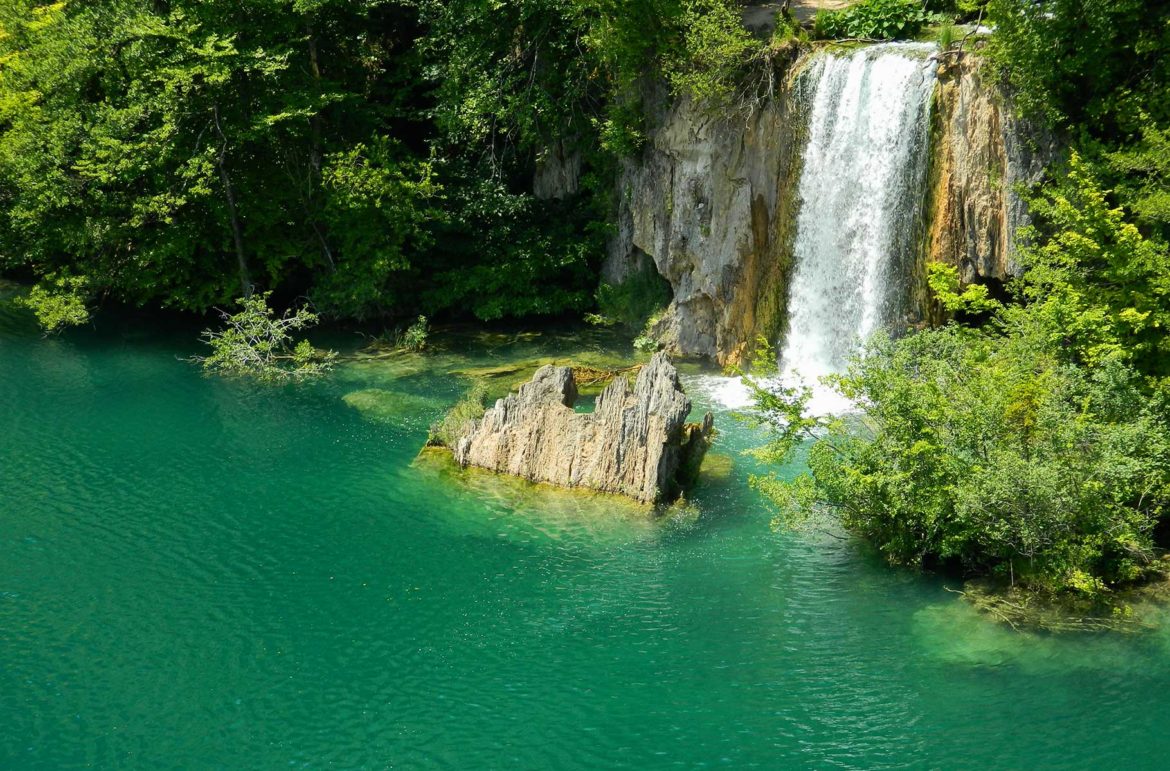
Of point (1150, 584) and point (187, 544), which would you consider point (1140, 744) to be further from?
point (187, 544)

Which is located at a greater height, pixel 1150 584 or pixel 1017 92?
pixel 1017 92

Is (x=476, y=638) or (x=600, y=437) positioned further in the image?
(x=600, y=437)

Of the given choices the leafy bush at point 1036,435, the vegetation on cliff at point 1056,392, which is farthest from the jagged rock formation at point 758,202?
the leafy bush at point 1036,435

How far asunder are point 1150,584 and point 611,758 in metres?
8.80

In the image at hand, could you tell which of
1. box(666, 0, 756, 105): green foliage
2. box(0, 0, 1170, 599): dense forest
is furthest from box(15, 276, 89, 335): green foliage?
box(666, 0, 756, 105): green foliage

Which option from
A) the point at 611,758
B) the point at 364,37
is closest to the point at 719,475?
the point at 611,758

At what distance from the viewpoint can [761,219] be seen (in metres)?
27.6

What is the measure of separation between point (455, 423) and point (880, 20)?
1319 cm

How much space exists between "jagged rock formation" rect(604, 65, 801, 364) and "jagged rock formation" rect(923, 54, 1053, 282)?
3952 millimetres

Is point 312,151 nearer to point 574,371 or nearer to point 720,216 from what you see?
point 574,371

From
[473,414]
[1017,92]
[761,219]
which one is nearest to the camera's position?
[1017,92]

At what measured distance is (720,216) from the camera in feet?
92.1

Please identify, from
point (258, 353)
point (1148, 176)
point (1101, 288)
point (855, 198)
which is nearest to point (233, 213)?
point (258, 353)

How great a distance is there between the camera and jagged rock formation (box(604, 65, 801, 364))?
88.2 ft
